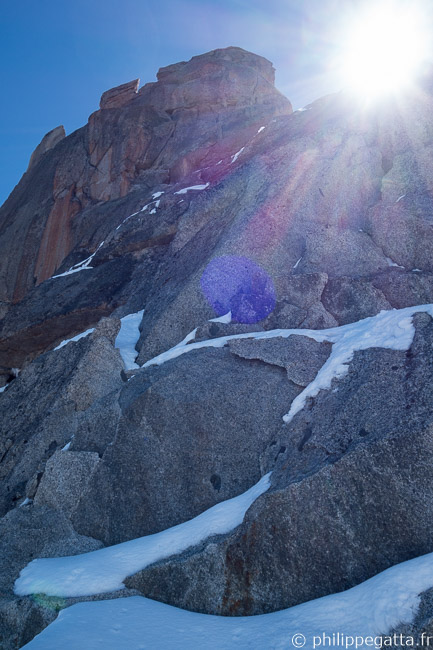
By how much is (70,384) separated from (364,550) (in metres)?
11.8

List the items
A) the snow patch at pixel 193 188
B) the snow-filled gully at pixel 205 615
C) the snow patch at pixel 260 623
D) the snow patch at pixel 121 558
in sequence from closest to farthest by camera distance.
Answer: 1. the snow patch at pixel 260 623
2. the snow-filled gully at pixel 205 615
3. the snow patch at pixel 121 558
4. the snow patch at pixel 193 188

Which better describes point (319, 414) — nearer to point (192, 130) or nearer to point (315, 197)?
point (315, 197)

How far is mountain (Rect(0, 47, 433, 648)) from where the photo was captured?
30.5ft

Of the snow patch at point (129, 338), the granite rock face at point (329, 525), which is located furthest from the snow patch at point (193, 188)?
the granite rock face at point (329, 525)

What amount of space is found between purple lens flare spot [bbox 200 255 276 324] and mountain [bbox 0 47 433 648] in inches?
3.4

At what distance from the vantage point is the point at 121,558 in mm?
11188

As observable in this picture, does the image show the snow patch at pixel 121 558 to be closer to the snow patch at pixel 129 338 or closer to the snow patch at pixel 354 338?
the snow patch at pixel 354 338

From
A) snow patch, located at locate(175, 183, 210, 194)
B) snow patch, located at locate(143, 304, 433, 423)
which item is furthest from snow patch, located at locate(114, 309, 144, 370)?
snow patch, located at locate(175, 183, 210, 194)

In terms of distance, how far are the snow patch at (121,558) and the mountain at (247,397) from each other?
0.19ft

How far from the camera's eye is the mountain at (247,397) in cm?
930

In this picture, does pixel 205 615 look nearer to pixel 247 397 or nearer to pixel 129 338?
pixel 247 397

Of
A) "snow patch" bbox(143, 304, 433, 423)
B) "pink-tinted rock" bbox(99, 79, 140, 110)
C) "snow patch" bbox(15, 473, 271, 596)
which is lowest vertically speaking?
"snow patch" bbox(15, 473, 271, 596)

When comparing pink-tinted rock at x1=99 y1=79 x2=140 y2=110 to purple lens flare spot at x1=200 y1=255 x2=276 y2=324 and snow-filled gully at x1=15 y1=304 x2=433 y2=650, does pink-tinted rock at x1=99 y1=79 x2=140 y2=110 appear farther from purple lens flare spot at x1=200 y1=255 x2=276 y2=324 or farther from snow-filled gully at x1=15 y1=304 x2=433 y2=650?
snow-filled gully at x1=15 y1=304 x2=433 y2=650

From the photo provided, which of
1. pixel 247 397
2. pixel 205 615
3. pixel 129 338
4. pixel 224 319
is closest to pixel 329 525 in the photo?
pixel 205 615
